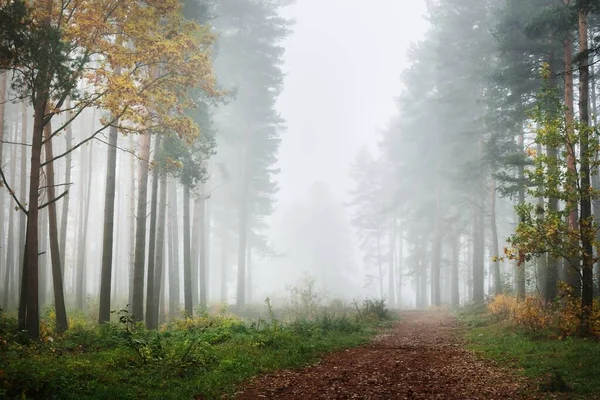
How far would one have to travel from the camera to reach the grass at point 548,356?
716cm

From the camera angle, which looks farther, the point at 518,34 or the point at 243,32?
the point at 243,32

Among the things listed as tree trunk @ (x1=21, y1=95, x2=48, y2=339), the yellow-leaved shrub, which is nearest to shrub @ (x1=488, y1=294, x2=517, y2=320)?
the yellow-leaved shrub

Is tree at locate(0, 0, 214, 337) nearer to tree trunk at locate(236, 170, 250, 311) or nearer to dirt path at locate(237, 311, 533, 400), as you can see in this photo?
dirt path at locate(237, 311, 533, 400)

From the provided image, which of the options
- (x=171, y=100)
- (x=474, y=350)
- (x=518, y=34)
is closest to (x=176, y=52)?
(x=171, y=100)

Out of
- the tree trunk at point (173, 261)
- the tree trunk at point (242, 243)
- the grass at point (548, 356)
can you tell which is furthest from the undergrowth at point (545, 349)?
the tree trunk at point (242, 243)

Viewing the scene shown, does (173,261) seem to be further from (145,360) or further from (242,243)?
(145,360)

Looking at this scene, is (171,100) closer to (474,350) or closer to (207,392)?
(207,392)

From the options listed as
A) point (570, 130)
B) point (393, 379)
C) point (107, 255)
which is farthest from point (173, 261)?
point (570, 130)

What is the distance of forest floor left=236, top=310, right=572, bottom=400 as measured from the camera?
736cm

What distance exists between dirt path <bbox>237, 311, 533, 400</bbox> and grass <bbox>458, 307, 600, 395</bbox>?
52cm

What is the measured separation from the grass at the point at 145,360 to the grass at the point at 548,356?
4.36 metres

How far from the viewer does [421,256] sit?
4019cm

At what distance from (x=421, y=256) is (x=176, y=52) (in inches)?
1329

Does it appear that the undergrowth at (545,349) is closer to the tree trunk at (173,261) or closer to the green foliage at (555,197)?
the green foliage at (555,197)
